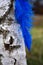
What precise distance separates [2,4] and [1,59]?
0.25 m

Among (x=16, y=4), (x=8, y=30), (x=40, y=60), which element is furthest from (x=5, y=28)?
(x=40, y=60)

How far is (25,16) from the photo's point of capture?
1.56 m

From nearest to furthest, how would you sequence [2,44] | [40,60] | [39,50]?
[2,44] → [40,60] → [39,50]

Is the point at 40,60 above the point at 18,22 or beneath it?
beneath

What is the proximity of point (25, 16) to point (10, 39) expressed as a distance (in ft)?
0.46

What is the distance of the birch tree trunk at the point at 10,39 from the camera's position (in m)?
1.49

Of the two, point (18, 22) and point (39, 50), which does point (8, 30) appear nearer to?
point (18, 22)

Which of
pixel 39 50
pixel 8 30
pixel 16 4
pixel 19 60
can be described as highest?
pixel 16 4

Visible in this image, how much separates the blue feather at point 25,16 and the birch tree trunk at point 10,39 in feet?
0.08

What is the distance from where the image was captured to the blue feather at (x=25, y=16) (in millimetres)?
1531

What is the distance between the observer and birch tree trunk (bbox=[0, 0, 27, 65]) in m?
1.49

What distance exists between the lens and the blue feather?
153 centimetres

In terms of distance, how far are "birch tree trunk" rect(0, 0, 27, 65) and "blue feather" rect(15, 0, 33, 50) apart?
0.02 metres

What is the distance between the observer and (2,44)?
1.49 meters
